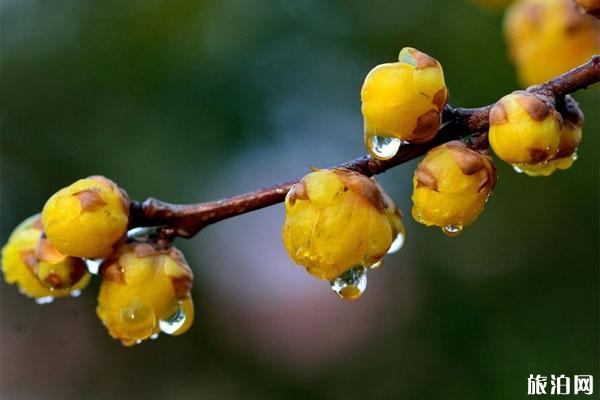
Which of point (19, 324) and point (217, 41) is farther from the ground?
point (217, 41)

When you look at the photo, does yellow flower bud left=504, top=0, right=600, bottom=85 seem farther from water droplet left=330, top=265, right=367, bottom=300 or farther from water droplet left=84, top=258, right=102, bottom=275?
water droplet left=84, top=258, right=102, bottom=275

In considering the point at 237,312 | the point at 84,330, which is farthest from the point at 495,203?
the point at 84,330

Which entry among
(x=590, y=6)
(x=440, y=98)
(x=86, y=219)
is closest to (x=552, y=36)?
(x=590, y=6)

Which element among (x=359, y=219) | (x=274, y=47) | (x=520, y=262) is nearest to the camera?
(x=359, y=219)

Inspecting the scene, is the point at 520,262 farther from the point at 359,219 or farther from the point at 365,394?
the point at 359,219

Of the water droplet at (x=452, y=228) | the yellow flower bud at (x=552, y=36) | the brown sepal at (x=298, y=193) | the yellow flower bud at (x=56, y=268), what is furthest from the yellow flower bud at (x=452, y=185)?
the yellow flower bud at (x=552, y=36)

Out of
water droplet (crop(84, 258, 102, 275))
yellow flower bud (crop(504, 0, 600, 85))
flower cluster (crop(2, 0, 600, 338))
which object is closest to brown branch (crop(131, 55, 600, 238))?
flower cluster (crop(2, 0, 600, 338))
